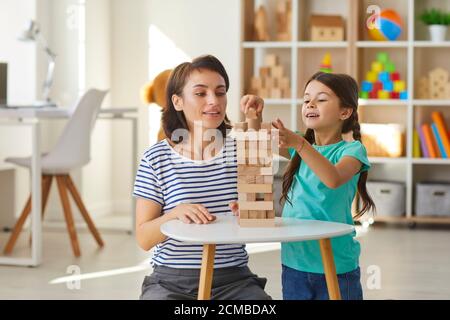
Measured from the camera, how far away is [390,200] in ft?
17.6

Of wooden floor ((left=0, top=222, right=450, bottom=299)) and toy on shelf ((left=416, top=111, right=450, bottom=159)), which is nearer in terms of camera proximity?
wooden floor ((left=0, top=222, right=450, bottom=299))

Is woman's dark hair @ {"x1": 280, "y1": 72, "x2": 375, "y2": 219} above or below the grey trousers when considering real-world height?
above

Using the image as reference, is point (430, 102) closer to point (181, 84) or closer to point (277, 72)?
point (277, 72)

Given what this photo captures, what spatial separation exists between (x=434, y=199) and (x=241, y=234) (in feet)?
12.5

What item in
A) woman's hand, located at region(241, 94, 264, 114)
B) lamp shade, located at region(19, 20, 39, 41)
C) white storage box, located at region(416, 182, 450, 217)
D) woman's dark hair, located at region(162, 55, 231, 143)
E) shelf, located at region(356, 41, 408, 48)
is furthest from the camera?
shelf, located at region(356, 41, 408, 48)

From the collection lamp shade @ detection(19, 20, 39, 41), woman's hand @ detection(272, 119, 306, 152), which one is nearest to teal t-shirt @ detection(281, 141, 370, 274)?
woman's hand @ detection(272, 119, 306, 152)

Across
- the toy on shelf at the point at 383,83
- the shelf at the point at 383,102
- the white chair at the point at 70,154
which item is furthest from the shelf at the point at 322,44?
the white chair at the point at 70,154

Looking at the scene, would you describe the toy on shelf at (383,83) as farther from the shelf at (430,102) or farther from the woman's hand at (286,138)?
the woman's hand at (286,138)

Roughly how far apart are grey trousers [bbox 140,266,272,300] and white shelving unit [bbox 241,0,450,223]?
351 centimetres

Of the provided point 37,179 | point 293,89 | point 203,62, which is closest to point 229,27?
point 293,89

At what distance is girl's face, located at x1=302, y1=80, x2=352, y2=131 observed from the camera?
83.7 inches

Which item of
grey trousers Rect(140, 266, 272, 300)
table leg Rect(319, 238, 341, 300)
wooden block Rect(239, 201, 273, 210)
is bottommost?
grey trousers Rect(140, 266, 272, 300)

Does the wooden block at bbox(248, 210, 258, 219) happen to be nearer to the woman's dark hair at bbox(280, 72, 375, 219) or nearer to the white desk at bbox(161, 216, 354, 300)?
the white desk at bbox(161, 216, 354, 300)

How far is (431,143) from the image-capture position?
5.39 m
